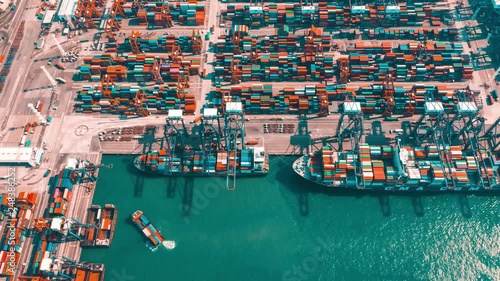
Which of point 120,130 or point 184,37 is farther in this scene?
point 184,37

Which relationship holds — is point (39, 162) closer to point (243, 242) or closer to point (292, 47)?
point (243, 242)

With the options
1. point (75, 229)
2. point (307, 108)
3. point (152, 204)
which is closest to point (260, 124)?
point (307, 108)

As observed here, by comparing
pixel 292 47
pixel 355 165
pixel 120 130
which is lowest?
pixel 355 165

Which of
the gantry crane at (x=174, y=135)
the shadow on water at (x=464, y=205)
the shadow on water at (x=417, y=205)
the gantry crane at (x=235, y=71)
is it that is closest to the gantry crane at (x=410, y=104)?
the shadow on water at (x=417, y=205)

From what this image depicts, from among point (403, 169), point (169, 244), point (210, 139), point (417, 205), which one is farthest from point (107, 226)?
point (417, 205)

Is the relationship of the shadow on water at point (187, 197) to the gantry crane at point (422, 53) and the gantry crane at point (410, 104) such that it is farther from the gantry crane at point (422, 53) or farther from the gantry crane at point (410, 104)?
the gantry crane at point (422, 53)

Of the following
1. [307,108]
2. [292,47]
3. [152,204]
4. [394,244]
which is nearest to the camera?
[394,244]

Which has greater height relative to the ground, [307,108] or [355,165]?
[307,108]

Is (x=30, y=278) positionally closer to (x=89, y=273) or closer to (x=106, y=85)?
(x=89, y=273)
